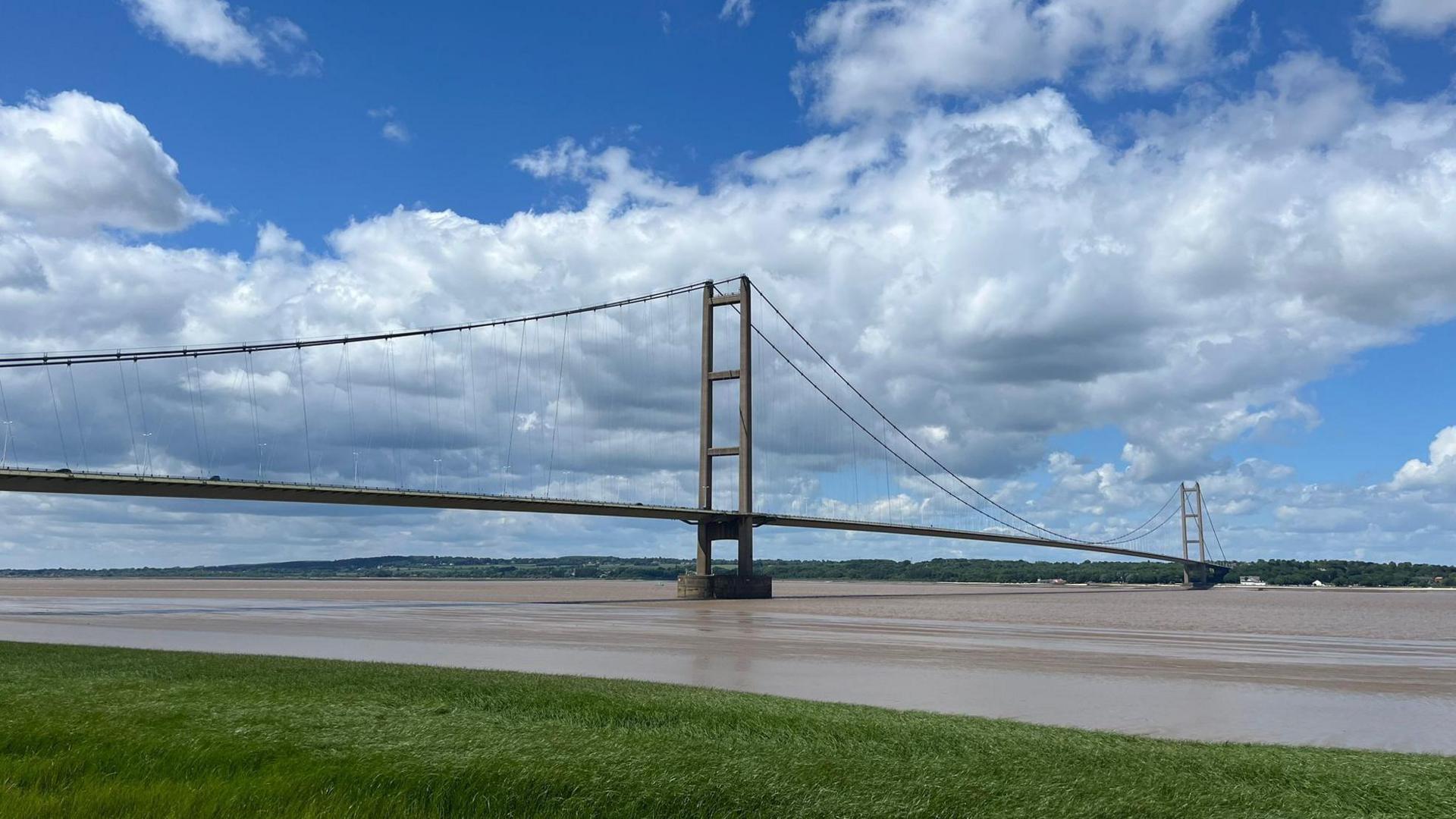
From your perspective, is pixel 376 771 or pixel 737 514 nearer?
pixel 376 771

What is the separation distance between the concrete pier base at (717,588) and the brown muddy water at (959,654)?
13.3m

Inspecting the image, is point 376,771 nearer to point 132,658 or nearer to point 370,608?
point 132,658

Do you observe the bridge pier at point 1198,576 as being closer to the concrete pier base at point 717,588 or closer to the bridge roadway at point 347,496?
the bridge roadway at point 347,496

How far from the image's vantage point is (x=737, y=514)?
67375mm

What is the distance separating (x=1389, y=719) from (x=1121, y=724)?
445cm

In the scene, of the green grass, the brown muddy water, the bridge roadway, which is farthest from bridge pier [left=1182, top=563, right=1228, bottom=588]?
the green grass

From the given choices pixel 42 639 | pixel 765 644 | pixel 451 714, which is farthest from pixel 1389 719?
pixel 42 639

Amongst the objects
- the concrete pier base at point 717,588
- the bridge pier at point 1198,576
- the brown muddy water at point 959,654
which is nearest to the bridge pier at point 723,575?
the concrete pier base at point 717,588

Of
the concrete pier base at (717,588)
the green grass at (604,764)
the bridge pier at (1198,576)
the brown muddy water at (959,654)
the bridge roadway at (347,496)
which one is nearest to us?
the green grass at (604,764)

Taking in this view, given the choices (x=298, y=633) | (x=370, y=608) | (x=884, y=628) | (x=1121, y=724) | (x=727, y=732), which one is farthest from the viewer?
(x=370, y=608)

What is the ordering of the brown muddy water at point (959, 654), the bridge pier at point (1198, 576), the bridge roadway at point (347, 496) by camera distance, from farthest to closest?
the bridge pier at point (1198, 576) < the bridge roadway at point (347, 496) < the brown muddy water at point (959, 654)

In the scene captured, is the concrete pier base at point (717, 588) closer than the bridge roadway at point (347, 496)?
No

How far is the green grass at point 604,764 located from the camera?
6.45m

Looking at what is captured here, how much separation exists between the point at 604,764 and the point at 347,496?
47860 mm
